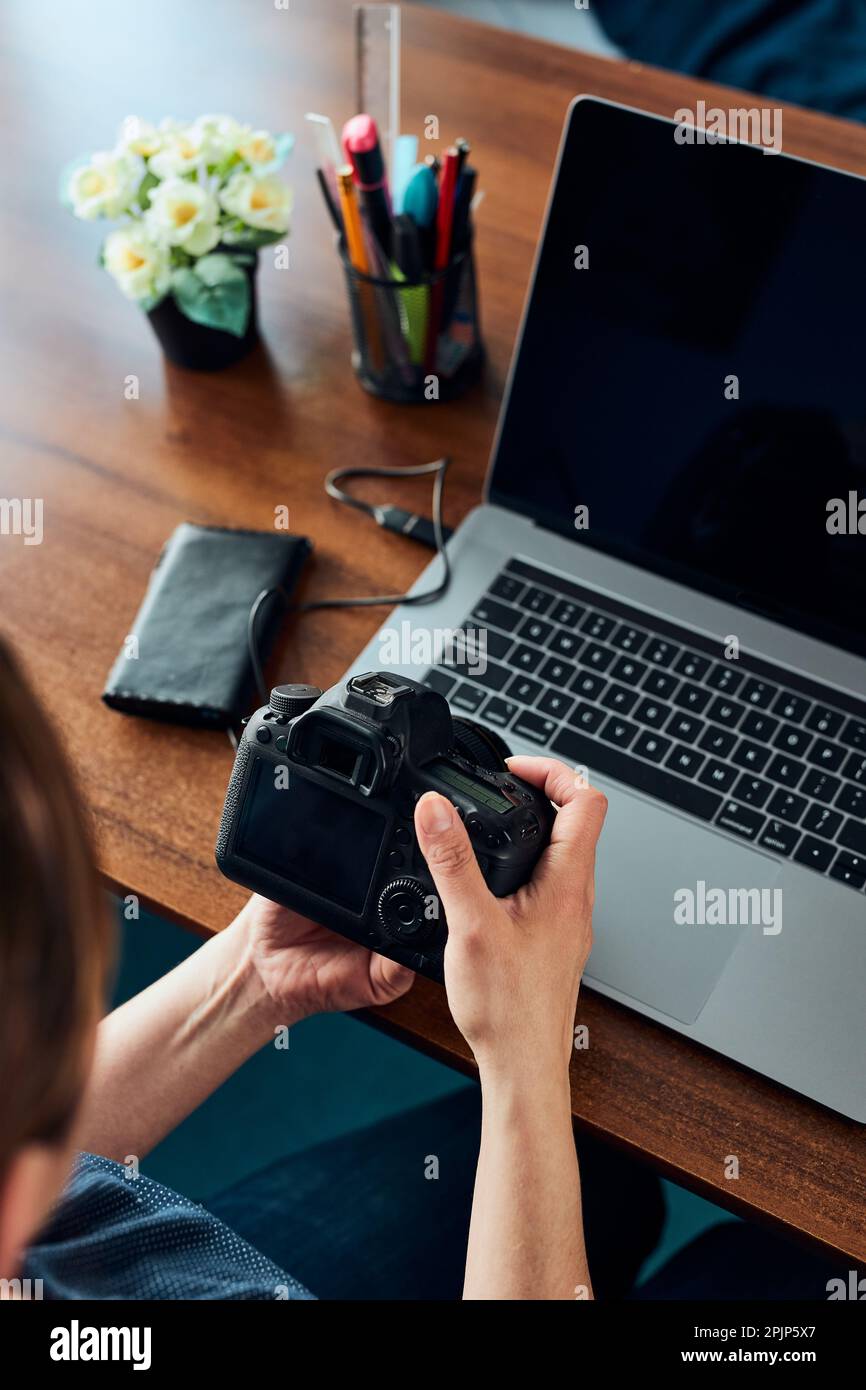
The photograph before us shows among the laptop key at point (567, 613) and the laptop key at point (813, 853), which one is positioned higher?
the laptop key at point (567, 613)

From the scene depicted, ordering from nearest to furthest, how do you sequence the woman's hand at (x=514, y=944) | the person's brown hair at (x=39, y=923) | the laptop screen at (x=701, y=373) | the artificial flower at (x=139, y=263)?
the person's brown hair at (x=39, y=923) < the woman's hand at (x=514, y=944) < the laptop screen at (x=701, y=373) < the artificial flower at (x=139, y=263)

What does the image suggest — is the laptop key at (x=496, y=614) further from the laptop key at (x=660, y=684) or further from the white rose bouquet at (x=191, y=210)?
the white rose bouquet at (x=191, y=210)

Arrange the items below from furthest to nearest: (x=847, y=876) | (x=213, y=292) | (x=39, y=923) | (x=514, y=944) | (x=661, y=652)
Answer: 1. (x=213, y=292)
2. (x=661, y=652)
3. (x=847, y=876)
4. (x=514, y=944)
5. (x=39, y=923)

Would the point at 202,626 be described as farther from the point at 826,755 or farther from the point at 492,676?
the point at 826,755

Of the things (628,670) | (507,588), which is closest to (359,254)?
(507,588)

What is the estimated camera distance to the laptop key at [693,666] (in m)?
0.85

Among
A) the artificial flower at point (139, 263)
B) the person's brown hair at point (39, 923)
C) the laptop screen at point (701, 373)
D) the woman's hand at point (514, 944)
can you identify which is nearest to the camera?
the person's brown hair at point (39, 923)

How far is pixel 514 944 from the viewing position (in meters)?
0.66

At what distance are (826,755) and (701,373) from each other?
283 millimetres

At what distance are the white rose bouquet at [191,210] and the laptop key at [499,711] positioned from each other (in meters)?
0.40

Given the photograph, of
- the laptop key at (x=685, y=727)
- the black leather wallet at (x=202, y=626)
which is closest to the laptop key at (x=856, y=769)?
the laptop key at (x=685, y=727)

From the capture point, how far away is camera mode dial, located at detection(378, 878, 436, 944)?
671mm
